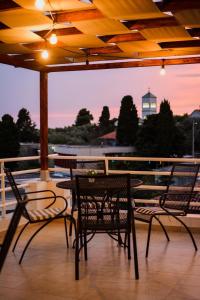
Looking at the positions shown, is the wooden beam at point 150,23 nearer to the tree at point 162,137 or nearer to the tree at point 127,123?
the tree at point 162,137

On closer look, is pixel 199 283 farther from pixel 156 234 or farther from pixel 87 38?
pixel 87 38

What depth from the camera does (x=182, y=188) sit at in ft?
16.5

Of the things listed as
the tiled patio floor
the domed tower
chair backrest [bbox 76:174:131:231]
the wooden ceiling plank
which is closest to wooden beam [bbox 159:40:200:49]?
the wooden ceiling plank

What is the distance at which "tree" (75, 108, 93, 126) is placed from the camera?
1346 centimetres

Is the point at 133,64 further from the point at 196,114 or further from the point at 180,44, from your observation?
the point at 196,114

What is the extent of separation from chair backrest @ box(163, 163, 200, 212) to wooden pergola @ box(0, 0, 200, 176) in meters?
1.39

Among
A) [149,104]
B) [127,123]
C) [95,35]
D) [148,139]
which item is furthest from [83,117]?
[95,35]

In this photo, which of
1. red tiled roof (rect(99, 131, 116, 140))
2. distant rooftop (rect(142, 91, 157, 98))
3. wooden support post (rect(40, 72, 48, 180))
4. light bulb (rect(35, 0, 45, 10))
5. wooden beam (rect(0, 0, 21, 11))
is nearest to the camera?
light bulb (rect(35, 0, 45, 10))

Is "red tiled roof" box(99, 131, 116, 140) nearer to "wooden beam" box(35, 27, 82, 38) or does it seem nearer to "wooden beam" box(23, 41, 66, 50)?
"wooden beam" box(23, 41, 66, 50)

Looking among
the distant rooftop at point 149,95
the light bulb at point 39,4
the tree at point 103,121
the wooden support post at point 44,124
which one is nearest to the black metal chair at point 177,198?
the wooden support post at point 44,124

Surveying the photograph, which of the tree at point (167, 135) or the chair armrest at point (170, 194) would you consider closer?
the chair armrest at point (170, 194)

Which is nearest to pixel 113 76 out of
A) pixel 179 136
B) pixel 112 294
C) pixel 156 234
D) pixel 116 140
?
pixel 116 140

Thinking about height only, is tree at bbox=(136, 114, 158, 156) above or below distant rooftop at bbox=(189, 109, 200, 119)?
below

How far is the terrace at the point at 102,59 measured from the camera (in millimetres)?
3596
